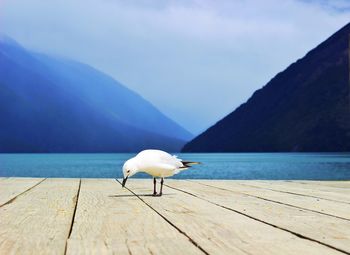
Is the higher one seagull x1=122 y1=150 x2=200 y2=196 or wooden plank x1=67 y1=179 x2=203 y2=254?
seagull x1=122 y1=150 x2=200 y2=196

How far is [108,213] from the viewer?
4742mm

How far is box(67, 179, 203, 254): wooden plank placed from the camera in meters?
3.02

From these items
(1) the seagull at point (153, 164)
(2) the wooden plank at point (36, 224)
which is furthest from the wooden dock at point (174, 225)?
(1) the seagull at point (153, 164)

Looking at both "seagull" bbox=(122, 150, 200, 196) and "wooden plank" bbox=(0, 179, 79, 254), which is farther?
"seagull" bbox=(122, 150, 200, 196)

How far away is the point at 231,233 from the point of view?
3541mm

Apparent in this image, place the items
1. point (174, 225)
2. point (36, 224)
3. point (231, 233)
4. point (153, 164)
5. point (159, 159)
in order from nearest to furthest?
point (231, 233)
point (174, 225)
point (36, 224)
point (153, 164)
point (159, 159)

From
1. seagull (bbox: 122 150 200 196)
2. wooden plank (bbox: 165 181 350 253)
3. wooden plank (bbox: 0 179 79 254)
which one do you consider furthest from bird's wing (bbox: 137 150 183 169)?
wooden plank (bbox: 0 179 79 254)

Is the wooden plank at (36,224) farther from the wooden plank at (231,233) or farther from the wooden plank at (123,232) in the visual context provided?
the wooden plank at (231,233)

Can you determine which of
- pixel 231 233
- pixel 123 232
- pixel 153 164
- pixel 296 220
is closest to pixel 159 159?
pixel 153 164

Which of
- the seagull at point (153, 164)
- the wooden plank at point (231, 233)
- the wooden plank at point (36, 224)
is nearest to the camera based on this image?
the wooden plank at point (231, 233)

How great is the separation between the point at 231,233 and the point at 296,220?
860mm

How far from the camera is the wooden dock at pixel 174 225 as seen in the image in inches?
121

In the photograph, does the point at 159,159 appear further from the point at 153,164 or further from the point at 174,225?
the point at 174,225

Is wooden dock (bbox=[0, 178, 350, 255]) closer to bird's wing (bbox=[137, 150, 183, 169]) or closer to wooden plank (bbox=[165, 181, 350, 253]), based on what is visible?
wooden plank (bbox=[165, 181, 350, 253])
